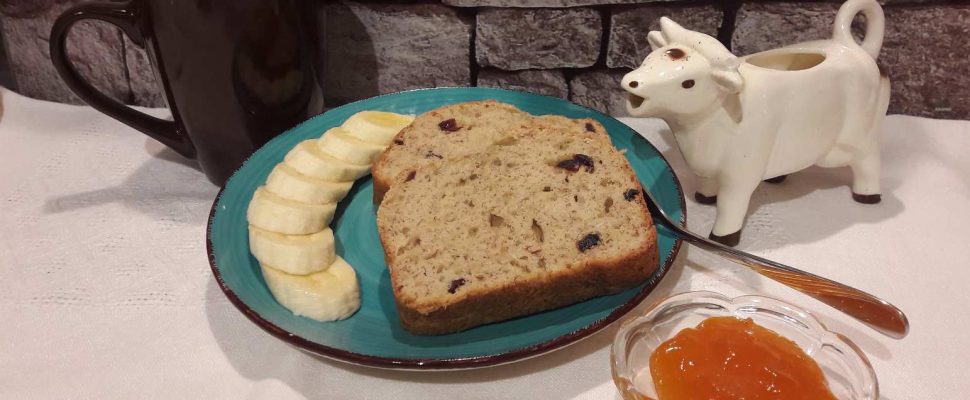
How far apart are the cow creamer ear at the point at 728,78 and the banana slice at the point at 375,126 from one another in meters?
0.56

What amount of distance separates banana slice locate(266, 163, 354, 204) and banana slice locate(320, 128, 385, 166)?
6cm

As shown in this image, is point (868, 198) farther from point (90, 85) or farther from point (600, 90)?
point (90, 85)

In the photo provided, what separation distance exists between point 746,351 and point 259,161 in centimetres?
84

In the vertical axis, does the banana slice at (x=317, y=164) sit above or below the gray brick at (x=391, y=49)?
below

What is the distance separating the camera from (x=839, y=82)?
1137 mm

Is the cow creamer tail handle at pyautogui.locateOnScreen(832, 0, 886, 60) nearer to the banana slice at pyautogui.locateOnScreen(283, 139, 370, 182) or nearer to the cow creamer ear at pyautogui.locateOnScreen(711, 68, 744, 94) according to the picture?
the cow creamer ear at pyautogui.locateOnScreen(711, 68, 744, 94)

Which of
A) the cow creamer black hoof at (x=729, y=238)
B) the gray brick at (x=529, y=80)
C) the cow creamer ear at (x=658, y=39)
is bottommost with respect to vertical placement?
the cow creamer black hoof at (x=729, y=238)

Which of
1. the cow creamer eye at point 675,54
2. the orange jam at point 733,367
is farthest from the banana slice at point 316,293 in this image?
the cow creamer eye at point 675,54

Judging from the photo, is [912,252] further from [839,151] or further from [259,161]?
[259,161]

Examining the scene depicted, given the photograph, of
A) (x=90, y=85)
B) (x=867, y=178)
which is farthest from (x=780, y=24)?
(x=90, y=85)

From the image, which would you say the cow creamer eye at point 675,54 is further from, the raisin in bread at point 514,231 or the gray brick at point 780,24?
the gray brick at point 780,24

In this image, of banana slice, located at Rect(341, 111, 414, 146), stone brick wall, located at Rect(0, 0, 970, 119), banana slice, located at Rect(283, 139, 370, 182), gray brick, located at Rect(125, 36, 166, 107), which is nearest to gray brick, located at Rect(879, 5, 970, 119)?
stone brick wall, located at Rect(0, 0, 970, 119)

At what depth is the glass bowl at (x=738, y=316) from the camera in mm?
892

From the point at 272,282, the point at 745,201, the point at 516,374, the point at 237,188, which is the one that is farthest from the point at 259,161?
the point at 745,201
